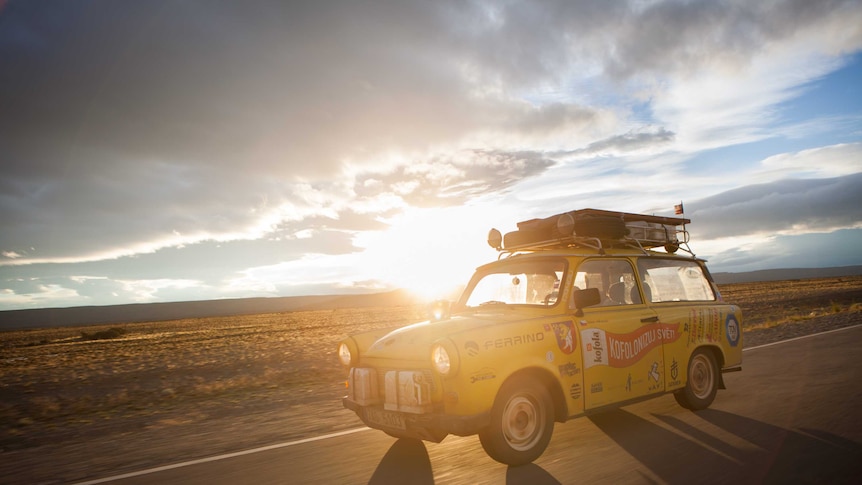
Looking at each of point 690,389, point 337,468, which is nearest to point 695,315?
point 690,389

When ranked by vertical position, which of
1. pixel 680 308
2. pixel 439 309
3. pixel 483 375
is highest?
pixel 439 309

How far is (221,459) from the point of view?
546 centimetres

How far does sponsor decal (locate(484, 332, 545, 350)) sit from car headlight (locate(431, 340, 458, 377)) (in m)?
0.36

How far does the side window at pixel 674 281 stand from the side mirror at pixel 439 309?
246cm

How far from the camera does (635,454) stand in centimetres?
501

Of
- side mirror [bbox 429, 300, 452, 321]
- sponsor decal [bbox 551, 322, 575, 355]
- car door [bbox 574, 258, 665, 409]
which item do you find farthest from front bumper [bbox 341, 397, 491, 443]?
side mirror [bbox 429, 300, 452, 321]

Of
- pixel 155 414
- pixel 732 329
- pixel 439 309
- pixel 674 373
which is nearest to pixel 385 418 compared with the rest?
pixel 439 309

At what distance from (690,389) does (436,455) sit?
3.60 meters

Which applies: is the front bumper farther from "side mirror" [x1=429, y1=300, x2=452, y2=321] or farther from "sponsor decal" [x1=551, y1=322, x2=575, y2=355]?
"side mirror" [x1=429, y1=300, x2=452, y2=321]

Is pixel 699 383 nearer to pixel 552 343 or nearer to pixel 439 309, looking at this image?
pixel 552 343

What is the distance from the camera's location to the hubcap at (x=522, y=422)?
4.81 meters

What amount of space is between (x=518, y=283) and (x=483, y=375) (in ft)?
6.23

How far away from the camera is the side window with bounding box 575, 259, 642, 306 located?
598 cm

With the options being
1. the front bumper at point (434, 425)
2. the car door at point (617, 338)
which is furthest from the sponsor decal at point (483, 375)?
the car door at point (617, 338)
